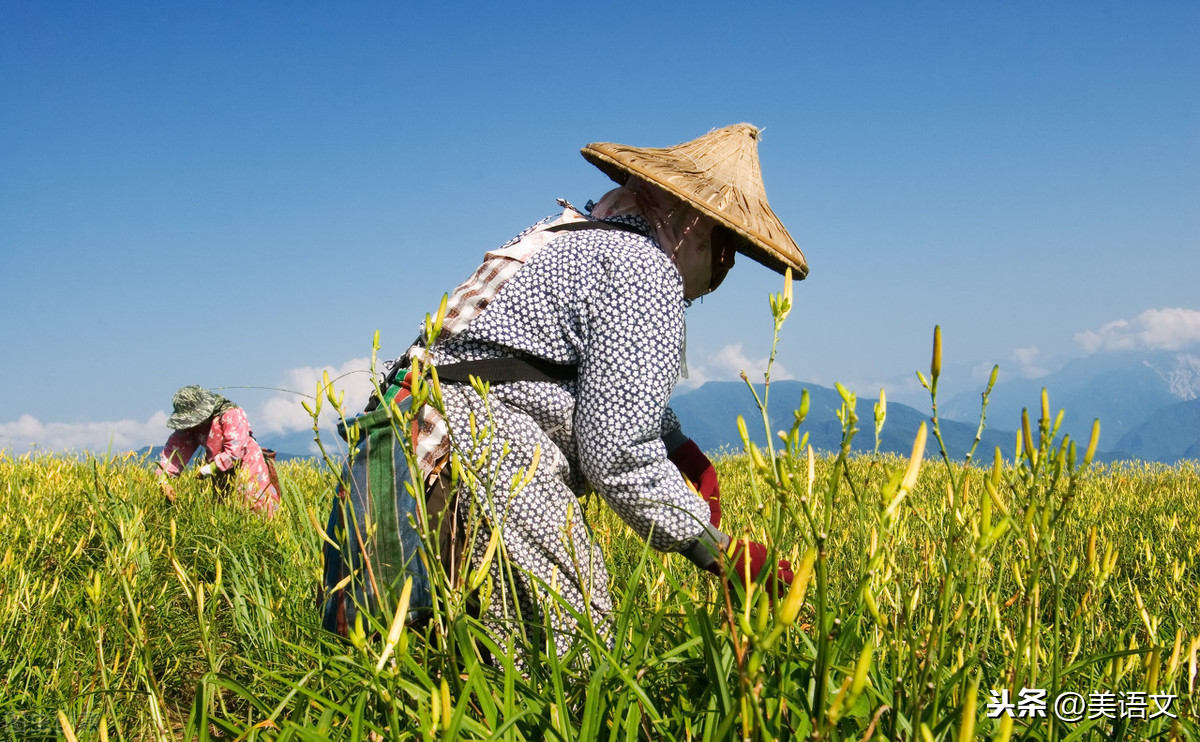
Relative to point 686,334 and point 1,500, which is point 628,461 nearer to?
point 686,334

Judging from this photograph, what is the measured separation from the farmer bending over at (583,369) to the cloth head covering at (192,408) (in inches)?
166

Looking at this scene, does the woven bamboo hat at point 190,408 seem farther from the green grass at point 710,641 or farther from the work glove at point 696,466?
the work glove at point 696,466

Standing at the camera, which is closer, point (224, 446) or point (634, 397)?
point (634, 397)

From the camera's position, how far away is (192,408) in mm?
5699

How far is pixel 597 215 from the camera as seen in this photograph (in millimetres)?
2254

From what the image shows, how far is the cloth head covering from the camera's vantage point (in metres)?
5.64

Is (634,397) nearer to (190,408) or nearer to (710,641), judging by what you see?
(710,641)

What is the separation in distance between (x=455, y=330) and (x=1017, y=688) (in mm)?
1405

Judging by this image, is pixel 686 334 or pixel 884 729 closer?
pixel 884 729

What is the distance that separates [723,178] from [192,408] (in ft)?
15.9

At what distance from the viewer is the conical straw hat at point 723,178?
2082 millimetres

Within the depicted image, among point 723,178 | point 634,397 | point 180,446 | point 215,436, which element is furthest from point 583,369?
point 180,446

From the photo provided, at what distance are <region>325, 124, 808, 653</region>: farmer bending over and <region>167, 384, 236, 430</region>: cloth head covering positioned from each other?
4.21 metres

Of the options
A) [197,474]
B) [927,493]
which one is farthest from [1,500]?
[927,493]
